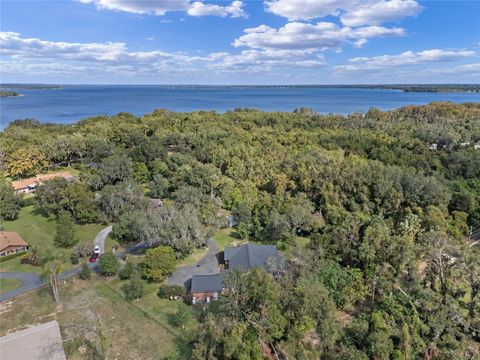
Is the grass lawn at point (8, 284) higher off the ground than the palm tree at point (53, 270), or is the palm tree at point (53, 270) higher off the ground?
the palm tree at point (53, 270)

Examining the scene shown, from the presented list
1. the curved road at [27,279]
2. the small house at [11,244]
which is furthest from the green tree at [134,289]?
the small house at [11,244]

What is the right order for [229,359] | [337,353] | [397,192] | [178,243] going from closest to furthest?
[229,359] → [337,353] → [178,243] → [397,192]

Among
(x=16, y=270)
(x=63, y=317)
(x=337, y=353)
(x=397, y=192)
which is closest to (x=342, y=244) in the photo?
(x=337, y=353)

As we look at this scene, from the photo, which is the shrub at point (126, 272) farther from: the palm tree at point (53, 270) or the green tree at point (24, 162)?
the green tree at point (24, 162)

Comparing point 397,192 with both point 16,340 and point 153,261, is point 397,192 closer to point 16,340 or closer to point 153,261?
point 153,261

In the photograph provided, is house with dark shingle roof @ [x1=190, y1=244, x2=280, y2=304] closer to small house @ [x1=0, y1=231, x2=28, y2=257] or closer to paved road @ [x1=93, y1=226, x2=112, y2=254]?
paved road @ [x1=93, y1=226, x2=112, y2=254]

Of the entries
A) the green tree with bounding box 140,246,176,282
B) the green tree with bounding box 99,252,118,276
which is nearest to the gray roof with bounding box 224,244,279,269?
the green tree with bounding box 140,246,176,282

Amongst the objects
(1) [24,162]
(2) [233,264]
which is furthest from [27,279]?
(1) [24,162]
